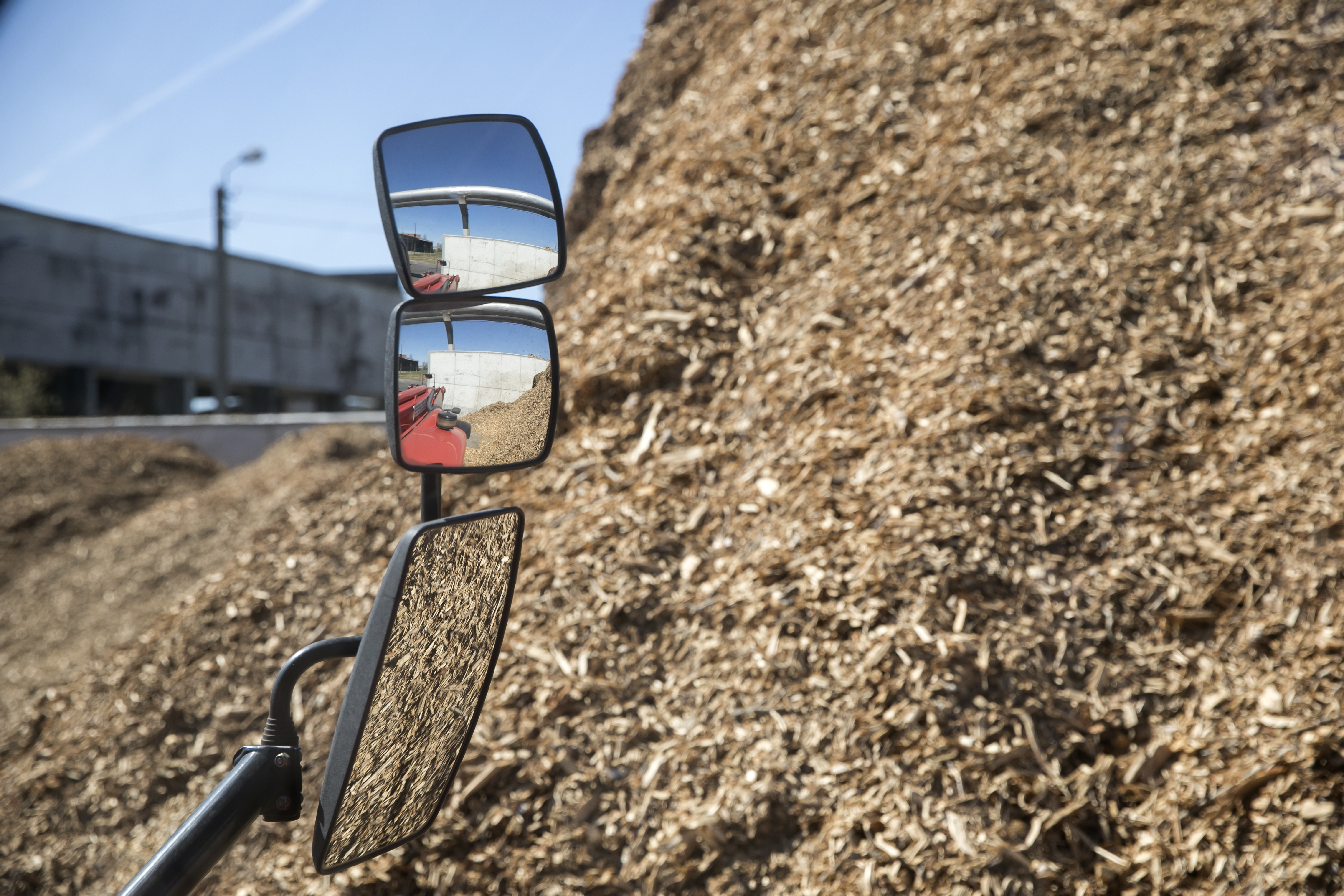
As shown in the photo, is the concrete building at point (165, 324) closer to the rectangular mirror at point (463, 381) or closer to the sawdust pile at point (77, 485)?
the sawdust pile at point (77, 485)

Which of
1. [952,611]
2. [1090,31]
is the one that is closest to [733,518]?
[952,611]

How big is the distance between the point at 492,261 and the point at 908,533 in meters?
1.96

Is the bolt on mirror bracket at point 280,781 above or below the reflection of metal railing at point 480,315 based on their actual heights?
below

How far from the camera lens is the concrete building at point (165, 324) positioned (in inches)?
968

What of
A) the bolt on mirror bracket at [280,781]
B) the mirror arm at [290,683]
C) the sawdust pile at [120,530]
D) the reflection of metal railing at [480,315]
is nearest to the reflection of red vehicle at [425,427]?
the reflection of metal railing at [480,315]

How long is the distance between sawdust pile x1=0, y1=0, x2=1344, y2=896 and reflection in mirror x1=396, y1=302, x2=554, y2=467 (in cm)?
155

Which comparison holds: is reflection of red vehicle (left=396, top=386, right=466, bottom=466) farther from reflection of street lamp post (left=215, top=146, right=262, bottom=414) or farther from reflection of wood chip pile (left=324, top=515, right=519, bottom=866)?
reflection of street lamp post (left=215, top=146, right=262, bottom=414)

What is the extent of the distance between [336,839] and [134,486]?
9.25 metres

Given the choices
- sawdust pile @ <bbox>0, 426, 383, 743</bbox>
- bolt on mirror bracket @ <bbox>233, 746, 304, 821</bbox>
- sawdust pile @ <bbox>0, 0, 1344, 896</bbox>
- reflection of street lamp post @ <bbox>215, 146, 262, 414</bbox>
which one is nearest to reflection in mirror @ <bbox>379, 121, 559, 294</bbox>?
bolt on mirror bracket @ <bbox>233, 746, 304, 821</bbox>

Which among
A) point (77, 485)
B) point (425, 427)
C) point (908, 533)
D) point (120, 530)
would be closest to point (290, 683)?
point (425, 427)

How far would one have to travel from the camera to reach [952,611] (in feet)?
8.83

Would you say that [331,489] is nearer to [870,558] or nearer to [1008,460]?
[870,558]

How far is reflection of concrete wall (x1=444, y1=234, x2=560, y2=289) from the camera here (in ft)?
4.52

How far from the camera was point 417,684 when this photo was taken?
57.0 inches
